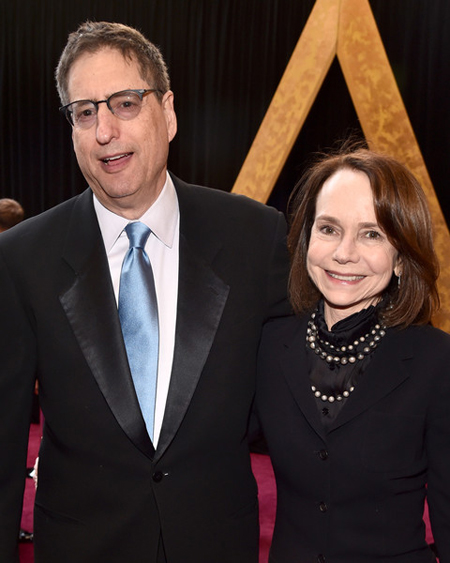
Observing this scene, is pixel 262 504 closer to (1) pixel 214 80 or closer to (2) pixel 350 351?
(2) pixel 350 351

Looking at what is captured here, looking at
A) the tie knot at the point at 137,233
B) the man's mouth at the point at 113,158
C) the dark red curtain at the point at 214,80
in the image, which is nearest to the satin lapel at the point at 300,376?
the tie knot at the point at 137,233

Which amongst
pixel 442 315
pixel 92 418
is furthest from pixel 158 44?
pixel 92 418

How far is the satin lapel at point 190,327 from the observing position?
64.5 inches

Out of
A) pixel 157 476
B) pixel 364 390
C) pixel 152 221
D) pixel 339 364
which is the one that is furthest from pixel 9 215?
pixel 364 390

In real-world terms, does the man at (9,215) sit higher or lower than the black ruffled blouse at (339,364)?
lower

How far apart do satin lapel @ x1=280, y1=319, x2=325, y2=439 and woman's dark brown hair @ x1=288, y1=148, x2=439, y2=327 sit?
119 mm

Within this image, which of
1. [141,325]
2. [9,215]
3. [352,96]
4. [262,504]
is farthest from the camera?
[352,96]

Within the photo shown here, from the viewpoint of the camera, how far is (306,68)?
4.55m

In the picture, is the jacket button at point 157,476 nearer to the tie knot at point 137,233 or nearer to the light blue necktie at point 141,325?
the light blue necktie at point 141,325

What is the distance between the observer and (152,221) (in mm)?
1769

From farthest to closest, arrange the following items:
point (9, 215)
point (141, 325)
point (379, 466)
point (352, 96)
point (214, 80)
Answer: point (214, 80), point (352, 96), point (9, 215), point (141, 325), point (379, 466)

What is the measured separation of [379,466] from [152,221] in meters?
0.85

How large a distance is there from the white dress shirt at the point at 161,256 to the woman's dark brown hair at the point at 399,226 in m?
0.36

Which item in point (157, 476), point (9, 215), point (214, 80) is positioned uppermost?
point (214, 80)
